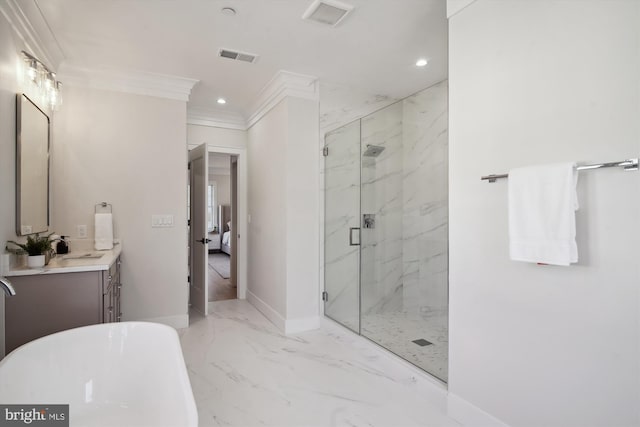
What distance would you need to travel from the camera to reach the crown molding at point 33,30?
85.4 inches

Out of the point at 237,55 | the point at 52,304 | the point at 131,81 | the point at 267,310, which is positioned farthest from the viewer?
the point at 267,310

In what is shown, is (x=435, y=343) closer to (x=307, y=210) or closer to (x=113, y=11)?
(x=307, y=210)

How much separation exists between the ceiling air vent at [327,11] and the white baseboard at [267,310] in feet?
9.12

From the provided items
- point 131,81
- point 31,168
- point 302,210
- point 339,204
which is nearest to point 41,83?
point 31,168

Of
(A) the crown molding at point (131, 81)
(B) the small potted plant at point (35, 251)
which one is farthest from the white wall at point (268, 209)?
(B) the small potted plant at point (35, 251)

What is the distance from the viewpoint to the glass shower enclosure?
344 cm

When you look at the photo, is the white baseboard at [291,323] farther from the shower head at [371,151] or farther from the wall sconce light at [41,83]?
the wall sconce light at [41,83]

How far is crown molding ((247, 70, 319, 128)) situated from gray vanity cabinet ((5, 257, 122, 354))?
7.71 feet

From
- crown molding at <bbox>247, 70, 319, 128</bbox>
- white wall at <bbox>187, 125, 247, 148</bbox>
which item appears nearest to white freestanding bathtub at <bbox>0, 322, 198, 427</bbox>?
crown molding at <bbox>247, 70, 319, 128</bbox>

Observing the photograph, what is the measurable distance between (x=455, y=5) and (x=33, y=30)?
2917 mm

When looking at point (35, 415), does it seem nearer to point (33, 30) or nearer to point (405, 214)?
point (33, 30)

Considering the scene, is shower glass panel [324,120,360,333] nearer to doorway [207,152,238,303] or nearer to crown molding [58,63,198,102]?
crown molding [58,63,198,102]

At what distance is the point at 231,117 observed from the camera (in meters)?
→ 4.76

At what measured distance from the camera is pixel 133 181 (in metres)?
3.52
